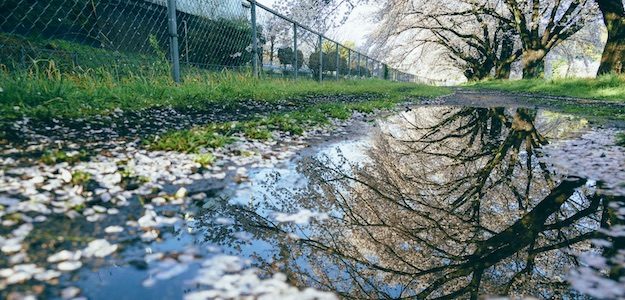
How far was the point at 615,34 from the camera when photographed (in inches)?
496

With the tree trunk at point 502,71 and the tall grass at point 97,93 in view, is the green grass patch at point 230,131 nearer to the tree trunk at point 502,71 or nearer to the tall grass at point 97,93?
the tall grass at point 97,93

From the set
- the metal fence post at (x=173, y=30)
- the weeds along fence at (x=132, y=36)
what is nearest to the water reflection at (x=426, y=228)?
the metal fence post at (x=173, y=30)

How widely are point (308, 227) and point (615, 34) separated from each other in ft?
52.1

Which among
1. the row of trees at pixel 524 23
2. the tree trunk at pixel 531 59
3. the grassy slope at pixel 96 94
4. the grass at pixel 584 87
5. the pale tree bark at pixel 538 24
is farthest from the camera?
the tree trunk at pixel 531 59

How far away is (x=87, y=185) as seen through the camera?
7.16ft

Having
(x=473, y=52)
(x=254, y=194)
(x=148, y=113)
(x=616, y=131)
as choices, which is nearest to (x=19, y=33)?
(x=148, y=113)

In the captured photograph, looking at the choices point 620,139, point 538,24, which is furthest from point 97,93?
point 538,24

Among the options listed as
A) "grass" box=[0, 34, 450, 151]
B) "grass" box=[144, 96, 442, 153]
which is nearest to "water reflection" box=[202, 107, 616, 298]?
"grass" box=[144, 96, 442, 153]

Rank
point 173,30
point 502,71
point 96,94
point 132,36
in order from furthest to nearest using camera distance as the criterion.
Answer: point 502,71
point 132,36
point 173,30
point 96,94

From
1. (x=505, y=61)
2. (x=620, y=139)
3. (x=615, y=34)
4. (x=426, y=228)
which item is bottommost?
(x=426, y=228)

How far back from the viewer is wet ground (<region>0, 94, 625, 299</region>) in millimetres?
1326

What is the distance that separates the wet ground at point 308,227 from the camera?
133 cm

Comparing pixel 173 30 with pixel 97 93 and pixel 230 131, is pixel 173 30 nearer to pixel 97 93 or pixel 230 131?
pixel 97 93

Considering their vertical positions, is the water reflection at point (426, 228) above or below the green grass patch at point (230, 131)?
below
